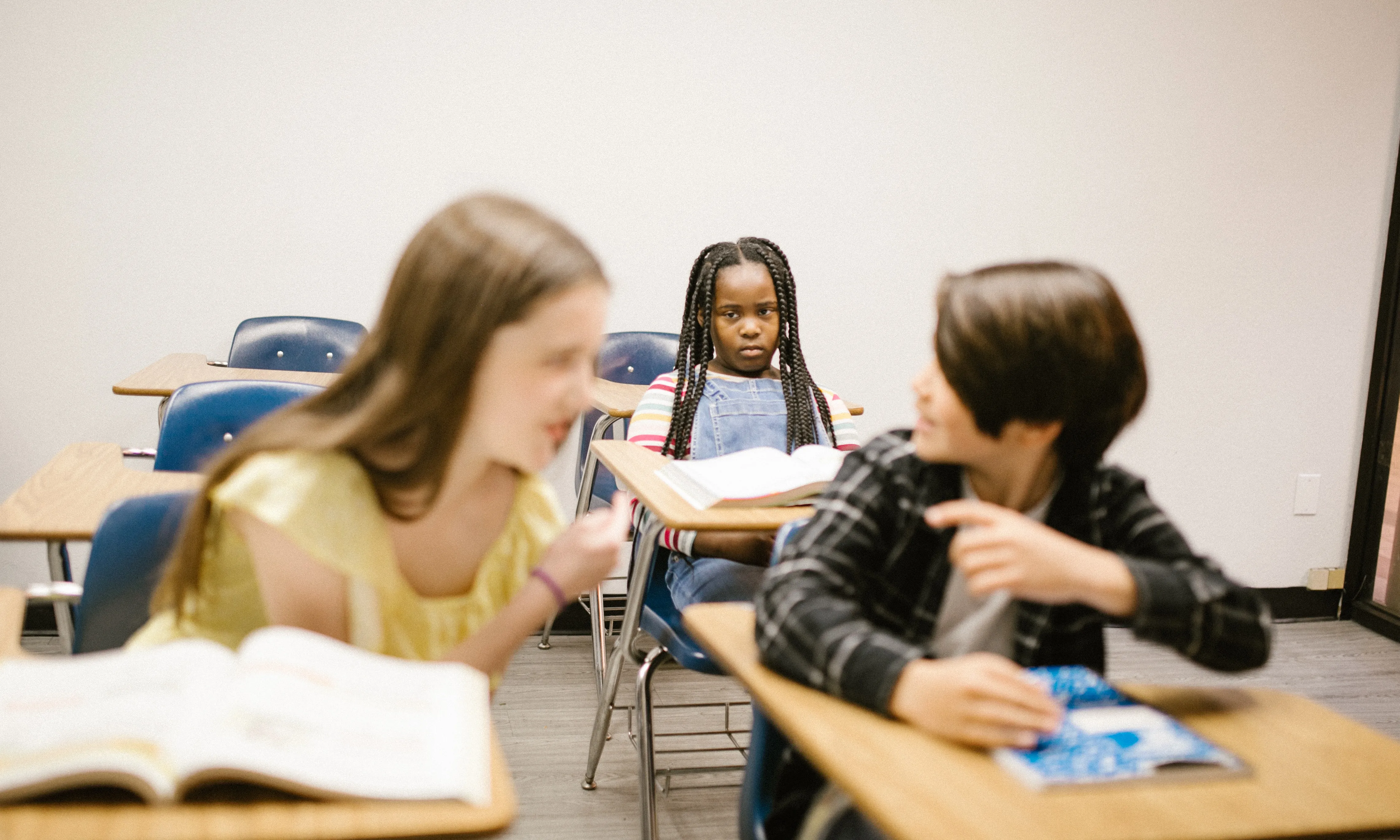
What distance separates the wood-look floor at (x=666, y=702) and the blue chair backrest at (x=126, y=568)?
3.27ft

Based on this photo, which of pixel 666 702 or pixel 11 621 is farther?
pixel 666 702

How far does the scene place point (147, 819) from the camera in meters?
0.58

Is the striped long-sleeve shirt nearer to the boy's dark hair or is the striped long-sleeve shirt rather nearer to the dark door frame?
the boy's dark hair

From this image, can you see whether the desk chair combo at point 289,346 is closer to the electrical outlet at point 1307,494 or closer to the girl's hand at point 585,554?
the girl's hand at point 585,554

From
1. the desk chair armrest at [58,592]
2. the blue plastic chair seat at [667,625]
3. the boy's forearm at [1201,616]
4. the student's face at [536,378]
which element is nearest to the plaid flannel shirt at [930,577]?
the boy's forearm at [1201,616]

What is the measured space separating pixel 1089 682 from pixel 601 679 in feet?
5.86

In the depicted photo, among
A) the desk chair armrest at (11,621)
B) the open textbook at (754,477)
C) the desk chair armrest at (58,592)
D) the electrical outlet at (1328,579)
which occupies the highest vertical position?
the desk chair armrest at (11,621)

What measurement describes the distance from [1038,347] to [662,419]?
1.35 m

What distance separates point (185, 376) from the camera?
2453mm

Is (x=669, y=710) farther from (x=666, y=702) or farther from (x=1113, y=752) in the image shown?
(x=1113, y=752)

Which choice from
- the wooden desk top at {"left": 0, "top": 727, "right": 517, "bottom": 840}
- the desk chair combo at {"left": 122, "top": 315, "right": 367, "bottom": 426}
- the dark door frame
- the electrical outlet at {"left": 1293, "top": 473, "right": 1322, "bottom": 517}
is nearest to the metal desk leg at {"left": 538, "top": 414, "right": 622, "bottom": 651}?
the desk chair combo at {"left": 122, "top": 315, "right": 367, "bottom": 426}

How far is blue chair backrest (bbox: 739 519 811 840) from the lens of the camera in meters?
1.06

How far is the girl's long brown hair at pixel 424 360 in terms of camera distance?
891mm

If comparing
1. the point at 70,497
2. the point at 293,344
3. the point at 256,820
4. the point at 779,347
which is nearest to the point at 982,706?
the point at 256,820
